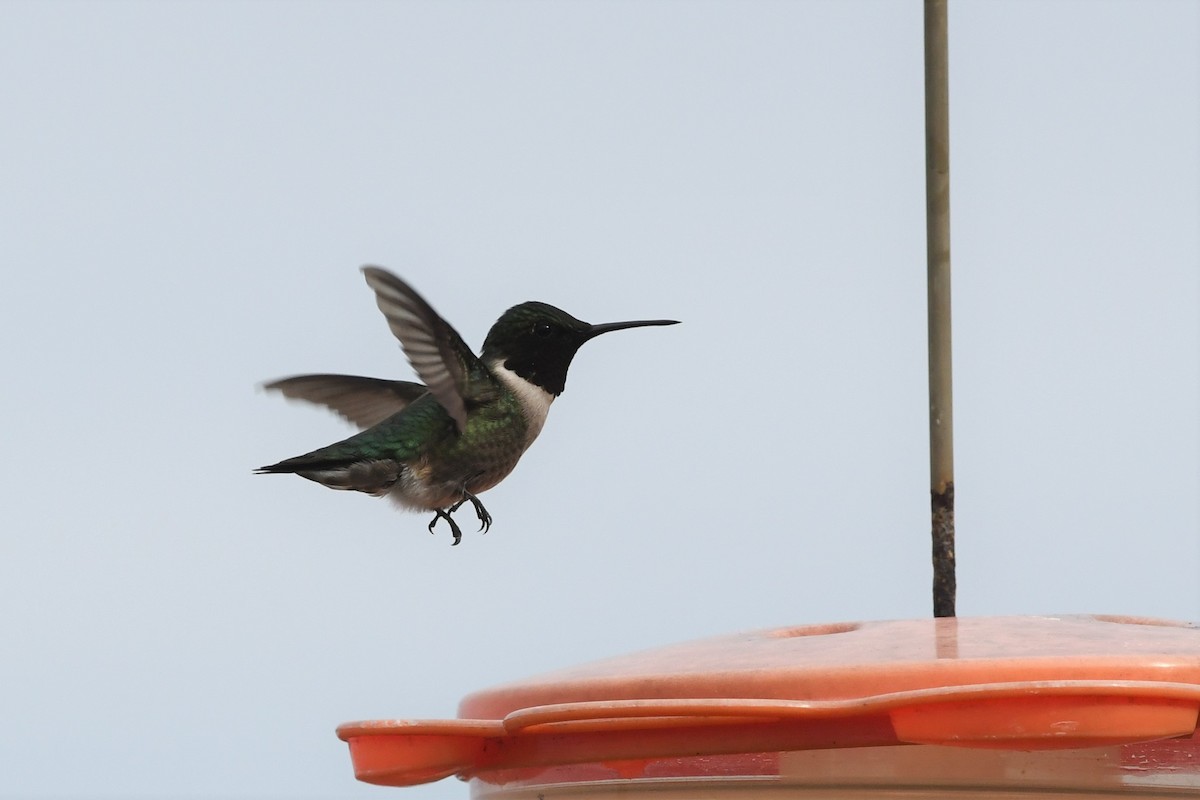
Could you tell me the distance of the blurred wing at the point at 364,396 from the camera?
4624 millimetres

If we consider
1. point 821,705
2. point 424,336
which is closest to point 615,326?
point 424,336

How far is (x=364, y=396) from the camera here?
474 cm

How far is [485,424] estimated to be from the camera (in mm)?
4078

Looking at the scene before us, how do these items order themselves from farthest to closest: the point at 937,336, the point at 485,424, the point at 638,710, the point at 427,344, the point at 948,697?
the point at 485,424
the point at 427,344
the point at 937,336
the point at 638,710
the point at 948,697

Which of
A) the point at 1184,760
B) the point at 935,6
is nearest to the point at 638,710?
the point at 1184,760

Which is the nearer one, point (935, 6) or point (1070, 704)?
point (1070, 704)

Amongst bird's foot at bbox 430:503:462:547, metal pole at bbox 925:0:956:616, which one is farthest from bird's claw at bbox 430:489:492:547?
metal pole at bbox 925:0:956:616

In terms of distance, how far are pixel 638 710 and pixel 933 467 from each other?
106 cm

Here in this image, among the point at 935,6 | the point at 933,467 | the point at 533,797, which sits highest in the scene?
the point at 935,6

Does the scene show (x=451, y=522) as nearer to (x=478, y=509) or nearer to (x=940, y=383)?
(x=478, y=509)

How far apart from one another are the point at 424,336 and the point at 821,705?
6.42 feet

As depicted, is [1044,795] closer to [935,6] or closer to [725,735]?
Result: [725,735]

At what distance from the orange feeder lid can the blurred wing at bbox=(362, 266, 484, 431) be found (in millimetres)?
1334

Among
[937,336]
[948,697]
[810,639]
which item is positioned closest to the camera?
[948,697]
